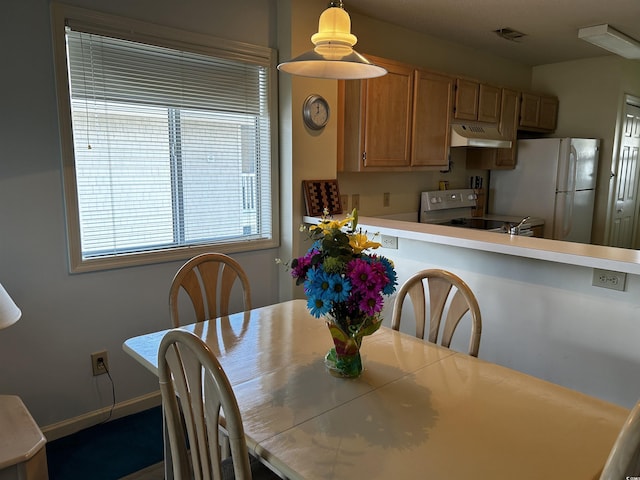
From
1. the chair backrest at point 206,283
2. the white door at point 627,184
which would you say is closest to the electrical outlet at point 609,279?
the chair backrest at point 206,283

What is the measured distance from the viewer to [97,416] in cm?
246

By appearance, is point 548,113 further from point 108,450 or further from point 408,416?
point 108,450

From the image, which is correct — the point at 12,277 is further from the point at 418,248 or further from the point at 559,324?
the point at 559,324

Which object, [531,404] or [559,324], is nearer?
[531,404]

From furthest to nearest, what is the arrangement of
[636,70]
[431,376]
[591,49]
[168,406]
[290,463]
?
[636,70], [591,49], [431,376], [168,406], [290,463]

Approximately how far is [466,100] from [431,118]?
19.2 inches

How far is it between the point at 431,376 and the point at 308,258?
0.54 m

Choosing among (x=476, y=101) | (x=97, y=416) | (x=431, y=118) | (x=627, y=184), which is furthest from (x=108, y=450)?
(x=627, y=184)

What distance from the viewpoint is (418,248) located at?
8.46 ft

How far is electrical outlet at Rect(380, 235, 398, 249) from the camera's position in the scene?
270cm

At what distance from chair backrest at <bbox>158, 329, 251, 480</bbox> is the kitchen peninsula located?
4.87 ft

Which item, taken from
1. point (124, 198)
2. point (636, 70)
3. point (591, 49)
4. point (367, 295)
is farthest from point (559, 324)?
point (636, 70)

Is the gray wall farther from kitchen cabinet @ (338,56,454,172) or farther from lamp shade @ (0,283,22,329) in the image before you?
kitchen cabinet @ (338,56,454,172)

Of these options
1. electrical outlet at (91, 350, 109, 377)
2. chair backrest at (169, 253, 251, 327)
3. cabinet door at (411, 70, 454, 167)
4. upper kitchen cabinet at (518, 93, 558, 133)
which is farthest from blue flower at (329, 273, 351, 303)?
upper kitchen cabinet at (518, 93, 558, 133)
